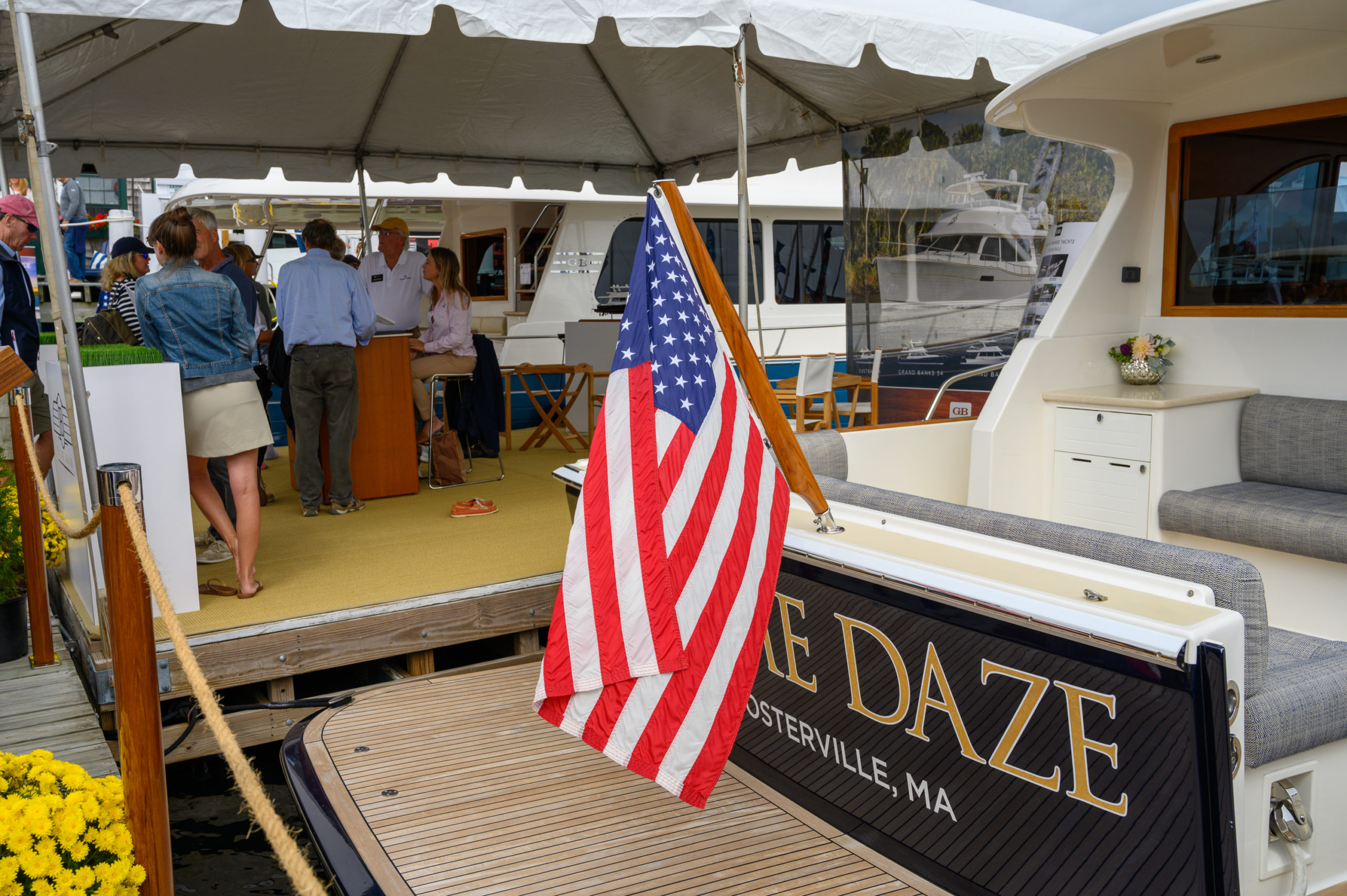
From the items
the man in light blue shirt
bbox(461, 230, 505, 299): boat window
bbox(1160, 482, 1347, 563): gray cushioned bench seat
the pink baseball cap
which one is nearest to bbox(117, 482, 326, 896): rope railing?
bbox(1160, 482, 1347, 563): gray cushioned bench seat

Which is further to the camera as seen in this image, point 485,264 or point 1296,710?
point 485,264

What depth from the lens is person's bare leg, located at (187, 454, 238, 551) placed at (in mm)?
4043

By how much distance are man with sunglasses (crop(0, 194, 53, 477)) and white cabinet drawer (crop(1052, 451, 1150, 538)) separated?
4.45 m

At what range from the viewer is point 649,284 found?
7.69 ft

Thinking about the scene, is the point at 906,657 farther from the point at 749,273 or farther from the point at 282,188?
the point at 282,188

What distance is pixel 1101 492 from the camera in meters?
3.97

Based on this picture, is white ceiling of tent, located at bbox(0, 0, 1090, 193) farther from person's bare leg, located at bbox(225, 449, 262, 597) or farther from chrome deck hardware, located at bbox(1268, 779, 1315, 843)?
chrome deck hardware, located at bbox(1268, 779, 1315, 843)

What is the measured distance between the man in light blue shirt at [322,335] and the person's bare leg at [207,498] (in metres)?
1.01

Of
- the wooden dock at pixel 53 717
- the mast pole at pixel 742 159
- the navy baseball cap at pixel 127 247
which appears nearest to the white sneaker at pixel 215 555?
the wooden dock at pixel 53 717

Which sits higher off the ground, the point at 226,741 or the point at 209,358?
the point at 209,358

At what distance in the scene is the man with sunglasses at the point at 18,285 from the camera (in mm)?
4590

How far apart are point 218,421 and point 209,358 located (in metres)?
0.24

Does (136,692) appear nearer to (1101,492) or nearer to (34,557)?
(34,557)

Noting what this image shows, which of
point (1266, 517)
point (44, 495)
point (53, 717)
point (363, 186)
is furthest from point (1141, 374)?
point (363, 186)
